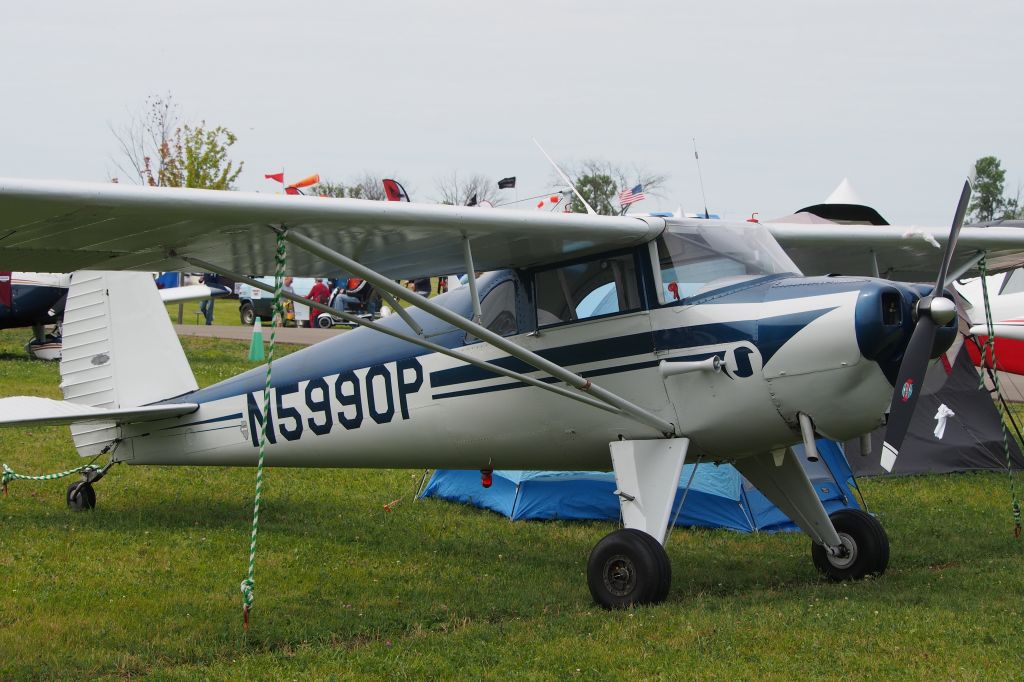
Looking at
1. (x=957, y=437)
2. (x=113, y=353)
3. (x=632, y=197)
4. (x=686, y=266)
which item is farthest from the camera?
(x=957, y=437)

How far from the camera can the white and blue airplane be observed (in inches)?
242

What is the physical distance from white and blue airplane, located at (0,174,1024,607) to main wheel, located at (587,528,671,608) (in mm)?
14

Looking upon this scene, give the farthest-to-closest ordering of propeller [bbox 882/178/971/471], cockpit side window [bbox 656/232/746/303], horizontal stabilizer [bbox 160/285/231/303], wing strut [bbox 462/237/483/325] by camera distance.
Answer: horizontal stabilizer [bbox 160/285/231/303]
cockpit side window [bbox 656/232/746/303]
wing strut [bbox 462/237/483/325]
propeller [bbox 882/178/971/471]

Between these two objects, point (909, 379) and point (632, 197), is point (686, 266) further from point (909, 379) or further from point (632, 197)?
point (632, 197)

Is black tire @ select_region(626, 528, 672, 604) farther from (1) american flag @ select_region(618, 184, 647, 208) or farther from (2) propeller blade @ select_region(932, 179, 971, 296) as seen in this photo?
(1) american flag @ select_region(618, 184, 647, 208)

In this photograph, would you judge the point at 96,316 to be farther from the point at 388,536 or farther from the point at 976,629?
the point at 976,629

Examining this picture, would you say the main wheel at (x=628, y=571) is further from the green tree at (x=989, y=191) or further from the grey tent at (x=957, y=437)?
the green tree at (x=989, y=191)

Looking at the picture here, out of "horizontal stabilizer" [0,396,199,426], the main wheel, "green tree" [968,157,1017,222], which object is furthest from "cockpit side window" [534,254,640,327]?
"green tree" [968,157,1017,222]

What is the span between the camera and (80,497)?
946 centimetres

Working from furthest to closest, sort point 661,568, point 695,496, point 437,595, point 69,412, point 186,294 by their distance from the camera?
point 186,294 < point 695,496 < point 69,412 < point 437,595 < point 661,568

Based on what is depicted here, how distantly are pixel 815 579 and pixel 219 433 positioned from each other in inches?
196

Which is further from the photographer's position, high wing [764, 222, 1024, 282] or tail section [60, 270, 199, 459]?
tail section [60, 270, 199, 459]

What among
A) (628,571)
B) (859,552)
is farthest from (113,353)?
(859,552)

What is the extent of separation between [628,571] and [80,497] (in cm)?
543
